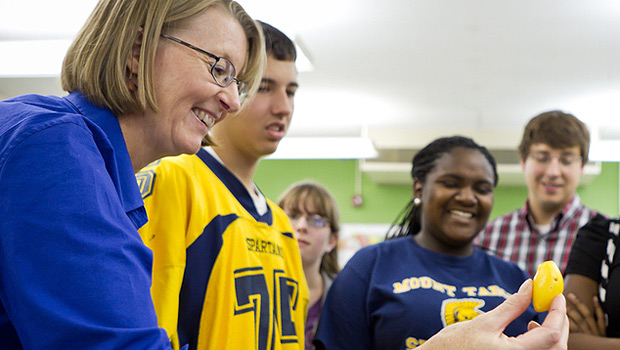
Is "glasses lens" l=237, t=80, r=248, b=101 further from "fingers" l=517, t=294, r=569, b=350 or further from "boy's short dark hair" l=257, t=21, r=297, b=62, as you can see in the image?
"fingers" l=517, t=294, r=569, b=350

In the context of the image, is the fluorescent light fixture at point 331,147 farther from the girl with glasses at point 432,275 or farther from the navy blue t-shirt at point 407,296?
the navy blue t-shirt at point 407,296

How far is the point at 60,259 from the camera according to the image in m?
0.73

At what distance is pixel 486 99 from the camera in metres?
5.97

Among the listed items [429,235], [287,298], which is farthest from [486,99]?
[287,298]

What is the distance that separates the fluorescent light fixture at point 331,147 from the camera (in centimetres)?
588

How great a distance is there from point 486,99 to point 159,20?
17.5 ft

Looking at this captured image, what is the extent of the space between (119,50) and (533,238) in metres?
2.37

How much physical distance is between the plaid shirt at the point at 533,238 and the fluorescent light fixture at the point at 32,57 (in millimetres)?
2938

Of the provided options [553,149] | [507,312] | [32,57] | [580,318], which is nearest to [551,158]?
[553,149]

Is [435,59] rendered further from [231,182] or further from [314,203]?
[231,182]

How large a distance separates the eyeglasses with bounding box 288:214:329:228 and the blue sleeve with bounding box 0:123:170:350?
241cm

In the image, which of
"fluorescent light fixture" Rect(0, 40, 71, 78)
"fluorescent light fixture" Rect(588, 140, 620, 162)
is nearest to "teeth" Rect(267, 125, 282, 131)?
"fluorescent light fixture" Rect(0, 40, 71, 78)

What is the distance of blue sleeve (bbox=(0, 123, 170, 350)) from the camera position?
0.73 meters

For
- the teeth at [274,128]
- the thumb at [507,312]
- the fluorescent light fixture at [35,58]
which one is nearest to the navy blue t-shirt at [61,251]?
the thumb at [507,312]
